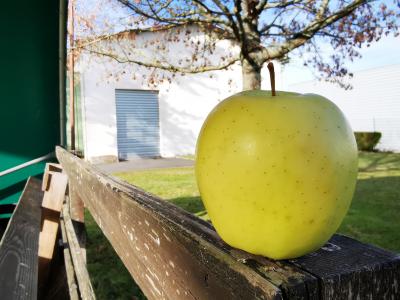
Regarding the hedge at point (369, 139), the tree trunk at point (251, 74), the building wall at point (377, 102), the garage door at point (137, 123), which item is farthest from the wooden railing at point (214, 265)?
the building wall at point (377, 102)

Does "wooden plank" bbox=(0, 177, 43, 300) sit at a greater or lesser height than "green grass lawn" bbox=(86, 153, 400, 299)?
greater

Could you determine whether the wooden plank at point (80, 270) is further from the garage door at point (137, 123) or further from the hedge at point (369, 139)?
the hedge at point (369, 139)

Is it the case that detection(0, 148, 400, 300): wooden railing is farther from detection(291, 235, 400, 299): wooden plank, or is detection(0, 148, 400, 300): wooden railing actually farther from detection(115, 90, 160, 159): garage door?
detection(115, 90, 160, 159): garage door

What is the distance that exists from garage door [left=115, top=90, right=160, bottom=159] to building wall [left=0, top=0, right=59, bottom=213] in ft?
36.5

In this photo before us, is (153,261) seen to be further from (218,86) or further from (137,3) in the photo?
(218,86)

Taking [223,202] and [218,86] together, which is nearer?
[223,202]

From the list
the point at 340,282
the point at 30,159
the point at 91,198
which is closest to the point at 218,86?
the point at 30,159

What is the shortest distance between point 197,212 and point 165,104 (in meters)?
10.1

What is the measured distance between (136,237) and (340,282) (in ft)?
1.76

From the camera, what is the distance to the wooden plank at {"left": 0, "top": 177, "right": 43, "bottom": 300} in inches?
46.7

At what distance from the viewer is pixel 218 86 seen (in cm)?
1631

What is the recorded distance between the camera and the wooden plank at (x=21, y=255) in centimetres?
119

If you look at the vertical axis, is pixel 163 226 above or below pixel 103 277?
above

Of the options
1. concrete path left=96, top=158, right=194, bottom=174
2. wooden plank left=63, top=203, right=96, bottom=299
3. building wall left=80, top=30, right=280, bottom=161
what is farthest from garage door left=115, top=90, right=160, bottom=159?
wooden plank left=63, top=203, right=96, bottom=299
